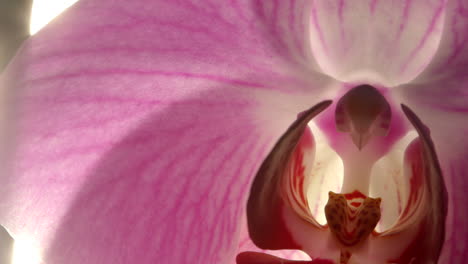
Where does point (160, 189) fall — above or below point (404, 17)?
below

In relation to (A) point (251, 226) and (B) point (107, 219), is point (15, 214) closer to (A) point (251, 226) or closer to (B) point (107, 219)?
(B) point (107, 219)

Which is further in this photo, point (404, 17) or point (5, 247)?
point (5, 247)

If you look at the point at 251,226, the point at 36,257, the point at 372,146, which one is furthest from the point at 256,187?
the point at 36,257

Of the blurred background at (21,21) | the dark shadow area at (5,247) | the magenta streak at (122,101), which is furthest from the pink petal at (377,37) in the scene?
the dark shadow area at (5,247)

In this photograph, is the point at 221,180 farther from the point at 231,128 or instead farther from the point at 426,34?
the point at 426,34

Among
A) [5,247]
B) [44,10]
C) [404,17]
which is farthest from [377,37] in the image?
[5,247]

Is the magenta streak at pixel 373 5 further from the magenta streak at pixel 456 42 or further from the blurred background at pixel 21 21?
the blurred background at pixel 21 21
